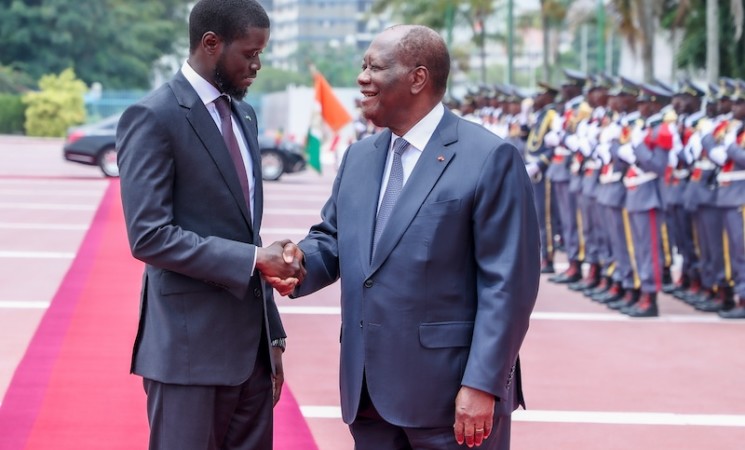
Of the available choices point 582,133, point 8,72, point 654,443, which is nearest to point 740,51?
point 582,133

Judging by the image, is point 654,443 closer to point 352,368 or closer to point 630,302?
point 352,368

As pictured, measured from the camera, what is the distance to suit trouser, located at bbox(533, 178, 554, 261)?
14844 mm

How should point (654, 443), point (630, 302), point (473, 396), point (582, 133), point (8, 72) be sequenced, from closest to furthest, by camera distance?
point (473, 396)
point (654, 443)
point (630, 302)
point (582, 133)
point (8, 72)

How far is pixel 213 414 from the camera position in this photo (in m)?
4.17

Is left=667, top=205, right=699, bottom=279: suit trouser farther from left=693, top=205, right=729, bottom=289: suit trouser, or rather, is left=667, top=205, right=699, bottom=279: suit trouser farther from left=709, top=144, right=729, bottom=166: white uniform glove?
left=709, top=144, right=729, bottom=166: white uniform glove

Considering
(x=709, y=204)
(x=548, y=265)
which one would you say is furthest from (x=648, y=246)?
(x=548, y=265)

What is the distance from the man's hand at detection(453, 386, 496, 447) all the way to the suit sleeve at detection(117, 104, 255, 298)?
74 cm

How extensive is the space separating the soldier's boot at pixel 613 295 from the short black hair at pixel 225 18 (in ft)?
28.5

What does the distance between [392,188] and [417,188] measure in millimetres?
132

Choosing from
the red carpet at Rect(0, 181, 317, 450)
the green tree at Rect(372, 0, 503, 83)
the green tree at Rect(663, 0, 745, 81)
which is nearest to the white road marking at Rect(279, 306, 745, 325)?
the red carpet at Rect(0, 181, 317, 450)

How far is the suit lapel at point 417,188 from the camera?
3955 millimetres

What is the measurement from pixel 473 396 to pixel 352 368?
0.43 m

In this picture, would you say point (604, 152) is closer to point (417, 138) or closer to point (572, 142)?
point (572, 142)

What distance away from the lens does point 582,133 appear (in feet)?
43.8
